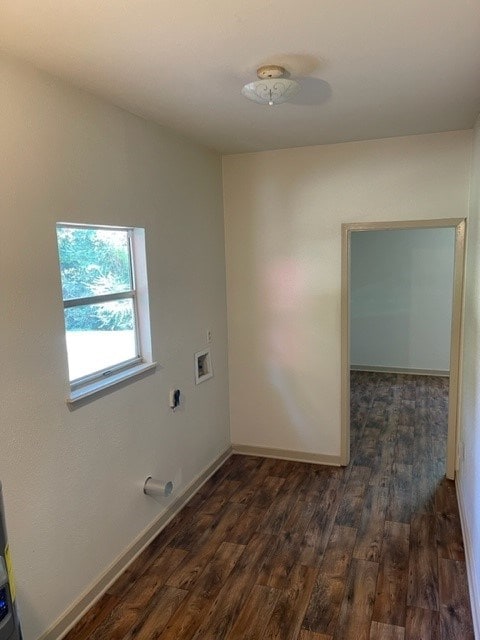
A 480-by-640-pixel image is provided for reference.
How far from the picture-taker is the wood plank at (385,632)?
2.14m

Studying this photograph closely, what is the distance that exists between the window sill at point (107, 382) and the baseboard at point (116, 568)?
3.27 ft

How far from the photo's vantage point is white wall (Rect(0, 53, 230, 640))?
1.91 meters

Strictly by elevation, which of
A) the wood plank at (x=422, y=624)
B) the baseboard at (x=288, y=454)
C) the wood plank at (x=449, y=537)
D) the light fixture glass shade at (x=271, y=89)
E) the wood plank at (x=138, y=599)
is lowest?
the wood plank at (x=422, y=624)

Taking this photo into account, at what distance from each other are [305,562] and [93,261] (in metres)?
2.08

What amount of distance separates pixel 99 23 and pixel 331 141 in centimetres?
220

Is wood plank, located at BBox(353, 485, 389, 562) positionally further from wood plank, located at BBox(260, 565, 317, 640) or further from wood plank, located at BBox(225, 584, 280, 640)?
wood plank, located at BBox(225, 584, 280, 640)

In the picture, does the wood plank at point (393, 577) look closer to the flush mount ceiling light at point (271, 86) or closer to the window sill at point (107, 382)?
the window sill at point (107, 382)

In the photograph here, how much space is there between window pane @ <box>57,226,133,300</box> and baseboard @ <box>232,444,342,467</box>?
203 cm

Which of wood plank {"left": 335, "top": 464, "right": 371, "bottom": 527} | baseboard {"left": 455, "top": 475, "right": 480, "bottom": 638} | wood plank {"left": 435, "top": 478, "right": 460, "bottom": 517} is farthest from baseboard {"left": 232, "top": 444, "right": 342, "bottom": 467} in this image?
baseboard {"left": 455, "top": 475, "right": 480, "bottom": 638}

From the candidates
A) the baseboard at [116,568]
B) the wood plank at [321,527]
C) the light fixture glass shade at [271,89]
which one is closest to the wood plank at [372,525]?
the wood plank at [321,527]

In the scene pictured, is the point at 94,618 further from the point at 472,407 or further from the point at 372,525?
the point at 472,407

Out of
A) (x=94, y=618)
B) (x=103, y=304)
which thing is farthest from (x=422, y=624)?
(x=103, y=304)

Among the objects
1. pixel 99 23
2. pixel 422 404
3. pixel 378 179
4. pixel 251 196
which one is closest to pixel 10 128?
pixel 99 23

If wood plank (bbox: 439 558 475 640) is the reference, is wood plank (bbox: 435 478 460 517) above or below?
above
